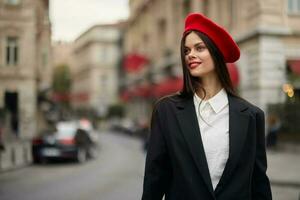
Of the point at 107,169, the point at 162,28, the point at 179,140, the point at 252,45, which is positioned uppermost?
the point at 162,28

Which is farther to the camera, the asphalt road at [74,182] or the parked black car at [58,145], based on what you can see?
the parked black car at [58,145]

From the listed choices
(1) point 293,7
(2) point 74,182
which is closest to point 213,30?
(2) point 74,182

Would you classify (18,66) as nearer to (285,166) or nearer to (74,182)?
(74,182)

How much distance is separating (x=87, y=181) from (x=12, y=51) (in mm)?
10000

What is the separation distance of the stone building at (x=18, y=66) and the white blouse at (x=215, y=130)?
42.8ft

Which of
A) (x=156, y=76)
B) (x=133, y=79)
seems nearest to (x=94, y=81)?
(x=133, y=79)

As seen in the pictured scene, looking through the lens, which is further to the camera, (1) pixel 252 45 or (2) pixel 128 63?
(2) pixel 128 63

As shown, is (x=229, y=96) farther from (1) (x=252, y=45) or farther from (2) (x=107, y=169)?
(1) (x=252, y=45)

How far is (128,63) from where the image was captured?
4750 centimetres

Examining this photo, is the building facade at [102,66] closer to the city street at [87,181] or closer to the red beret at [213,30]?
the city street at [87,181]

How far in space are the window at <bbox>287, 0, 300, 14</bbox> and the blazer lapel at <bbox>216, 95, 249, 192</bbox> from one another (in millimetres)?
21484

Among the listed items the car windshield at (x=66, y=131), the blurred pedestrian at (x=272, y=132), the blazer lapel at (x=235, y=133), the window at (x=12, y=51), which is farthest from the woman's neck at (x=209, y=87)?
the window at (x=12, y=51)

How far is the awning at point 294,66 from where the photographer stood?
20275 mm

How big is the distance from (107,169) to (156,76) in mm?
27925
